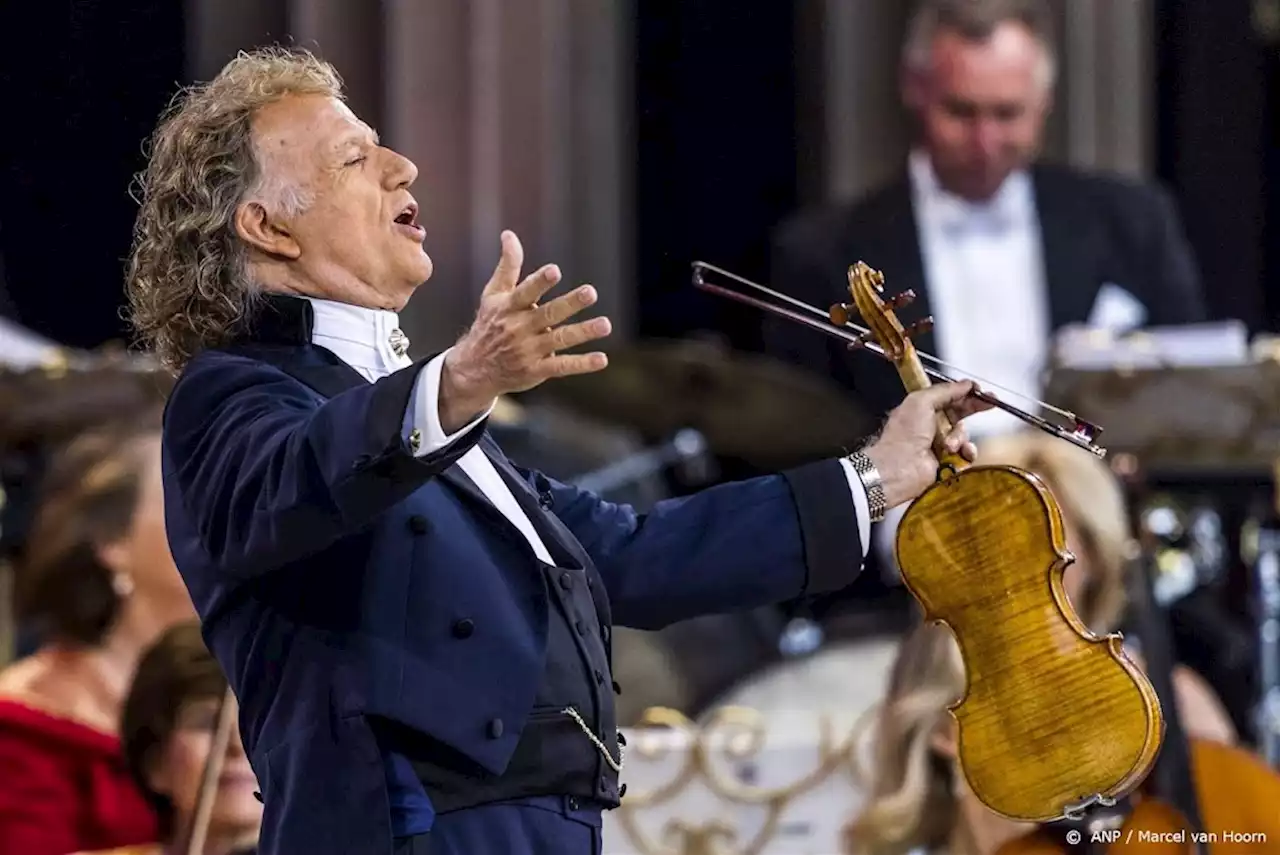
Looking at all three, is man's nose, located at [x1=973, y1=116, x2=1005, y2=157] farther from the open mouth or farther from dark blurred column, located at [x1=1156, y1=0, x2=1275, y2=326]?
the open mouth

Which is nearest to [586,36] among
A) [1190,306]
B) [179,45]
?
[179,45]

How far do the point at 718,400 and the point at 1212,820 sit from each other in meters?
2.28

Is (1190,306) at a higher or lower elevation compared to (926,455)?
lower

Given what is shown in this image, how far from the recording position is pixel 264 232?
6.98 ft

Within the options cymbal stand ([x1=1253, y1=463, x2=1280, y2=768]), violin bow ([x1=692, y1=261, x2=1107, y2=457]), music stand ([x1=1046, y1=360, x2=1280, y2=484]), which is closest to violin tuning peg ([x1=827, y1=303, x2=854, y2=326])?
violin bow ([x1=692, y1=261, x2=1107, y2=457])

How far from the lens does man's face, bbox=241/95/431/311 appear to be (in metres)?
2.12

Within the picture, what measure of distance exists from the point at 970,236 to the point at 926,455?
2804 millimetres

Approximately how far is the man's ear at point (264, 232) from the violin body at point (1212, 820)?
4.51 feet

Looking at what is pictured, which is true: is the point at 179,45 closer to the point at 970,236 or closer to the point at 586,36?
the point at 586,36

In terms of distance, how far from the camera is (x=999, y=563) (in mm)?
2014

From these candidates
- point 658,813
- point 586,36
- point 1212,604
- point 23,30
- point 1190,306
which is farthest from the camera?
point 586,36

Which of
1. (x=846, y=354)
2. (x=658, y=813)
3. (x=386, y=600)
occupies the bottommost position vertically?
(x=658, y=813)

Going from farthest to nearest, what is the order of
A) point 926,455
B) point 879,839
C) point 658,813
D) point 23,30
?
point 23,30 < point 658,813 < point 879,839 < point 926,455

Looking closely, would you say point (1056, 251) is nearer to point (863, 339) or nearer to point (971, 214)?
point (971, 214)
